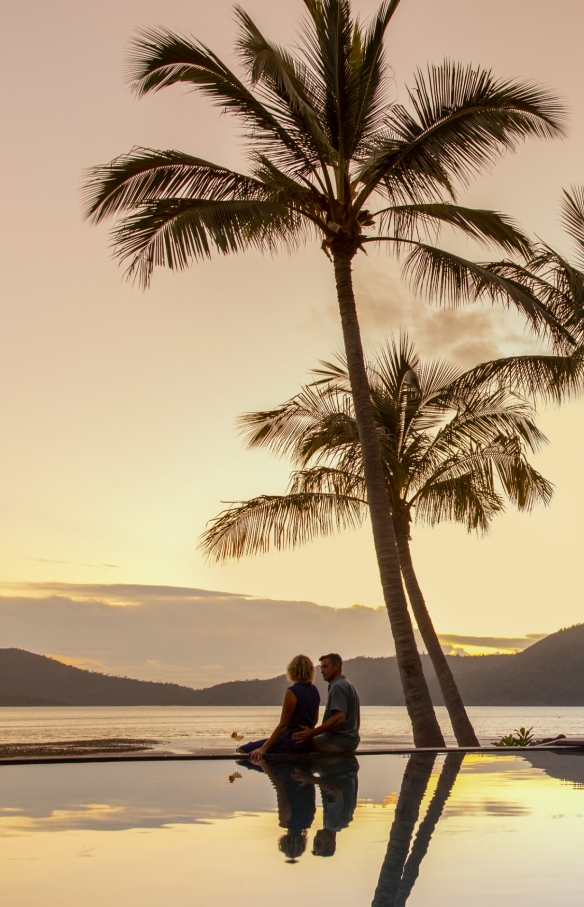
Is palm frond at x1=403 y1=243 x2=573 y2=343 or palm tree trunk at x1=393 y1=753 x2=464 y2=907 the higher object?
palm frond at x1=403 y1=243 x2=573 y2=343

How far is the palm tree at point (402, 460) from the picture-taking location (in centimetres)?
1509

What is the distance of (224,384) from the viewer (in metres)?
19.9

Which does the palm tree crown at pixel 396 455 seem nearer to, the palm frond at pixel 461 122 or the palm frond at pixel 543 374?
the palm frond at pixel 543 374

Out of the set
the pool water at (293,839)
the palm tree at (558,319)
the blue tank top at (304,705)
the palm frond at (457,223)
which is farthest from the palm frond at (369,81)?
the pool water at (293,839)

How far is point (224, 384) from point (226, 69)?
9.84 m

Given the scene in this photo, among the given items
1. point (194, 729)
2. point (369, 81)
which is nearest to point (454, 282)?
point (369, 81)

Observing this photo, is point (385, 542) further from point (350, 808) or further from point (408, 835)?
point (408, 835)

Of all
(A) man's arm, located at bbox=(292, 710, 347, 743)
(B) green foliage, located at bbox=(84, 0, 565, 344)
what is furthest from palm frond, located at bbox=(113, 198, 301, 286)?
(A) man's arm, located at bbox=(292, 710, 347, 743)

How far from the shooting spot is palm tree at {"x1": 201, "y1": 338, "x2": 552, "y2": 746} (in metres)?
15.1

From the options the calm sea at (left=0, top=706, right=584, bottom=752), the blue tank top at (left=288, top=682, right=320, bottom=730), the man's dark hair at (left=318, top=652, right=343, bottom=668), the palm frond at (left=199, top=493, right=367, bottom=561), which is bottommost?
the calm sea at (left=0, top=706, right=584, bottom=752)

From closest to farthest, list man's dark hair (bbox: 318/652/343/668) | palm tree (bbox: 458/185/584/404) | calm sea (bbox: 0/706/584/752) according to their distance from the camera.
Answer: man's dark hair (bbox: 318/652/343/668), palm tree (bbox: 458/185/584/404), calm sea (bbox: 0/706/584/752)

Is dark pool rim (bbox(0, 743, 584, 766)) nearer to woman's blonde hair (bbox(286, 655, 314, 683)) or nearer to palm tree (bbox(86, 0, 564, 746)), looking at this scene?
woman's blonde hair (bbox(286, 655, 314, 683))

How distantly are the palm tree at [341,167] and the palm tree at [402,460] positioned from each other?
4.13 m

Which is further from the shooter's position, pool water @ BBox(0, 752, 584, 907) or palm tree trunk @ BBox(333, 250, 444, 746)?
palm tree trunk @ BBox(333, 250, 444, 746)
